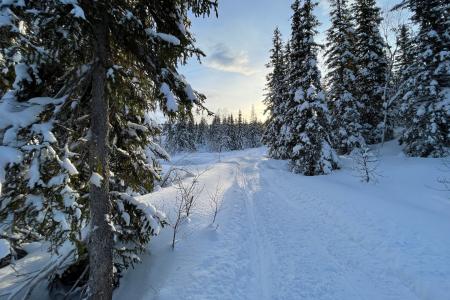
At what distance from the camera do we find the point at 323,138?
1959cm

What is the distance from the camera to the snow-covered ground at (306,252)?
581cm

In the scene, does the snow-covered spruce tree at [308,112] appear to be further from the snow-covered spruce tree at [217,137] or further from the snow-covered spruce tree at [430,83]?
the snow-covered spruce tree at [217,137]

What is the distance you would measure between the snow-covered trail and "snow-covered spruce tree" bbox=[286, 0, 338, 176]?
708cm

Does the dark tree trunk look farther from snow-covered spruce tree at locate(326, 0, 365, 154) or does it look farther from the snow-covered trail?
snow-covered spruce tree at locate(326, 0, 365, 154)

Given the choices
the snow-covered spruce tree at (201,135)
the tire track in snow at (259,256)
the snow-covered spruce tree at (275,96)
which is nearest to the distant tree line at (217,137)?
the snow-covered spruce tree at (201,135)

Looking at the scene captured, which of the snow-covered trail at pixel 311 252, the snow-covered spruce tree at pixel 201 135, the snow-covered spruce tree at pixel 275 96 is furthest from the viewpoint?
the snow-covered spruce tree at pixel 201 135

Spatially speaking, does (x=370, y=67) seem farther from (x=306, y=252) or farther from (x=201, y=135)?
(x=201, y=135)

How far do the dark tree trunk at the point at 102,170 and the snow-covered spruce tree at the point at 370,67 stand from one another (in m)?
23.5

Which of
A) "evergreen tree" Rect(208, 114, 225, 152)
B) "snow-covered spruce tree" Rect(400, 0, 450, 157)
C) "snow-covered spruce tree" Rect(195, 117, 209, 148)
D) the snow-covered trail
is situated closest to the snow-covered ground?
the snow-covered trail

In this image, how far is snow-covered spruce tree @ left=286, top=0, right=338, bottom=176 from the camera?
19.0 m

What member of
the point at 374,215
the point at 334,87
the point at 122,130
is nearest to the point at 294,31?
the point at 334,87

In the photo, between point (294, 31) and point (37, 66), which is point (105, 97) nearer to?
point (37, 66)

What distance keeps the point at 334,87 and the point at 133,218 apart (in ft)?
73.2

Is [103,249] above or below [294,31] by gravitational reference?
below
